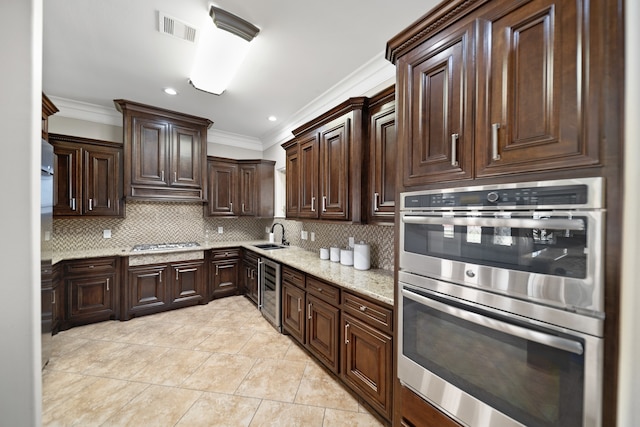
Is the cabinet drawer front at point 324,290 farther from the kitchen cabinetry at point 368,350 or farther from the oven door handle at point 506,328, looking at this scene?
the oven door handle at point 506,328

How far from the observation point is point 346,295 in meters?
2.00

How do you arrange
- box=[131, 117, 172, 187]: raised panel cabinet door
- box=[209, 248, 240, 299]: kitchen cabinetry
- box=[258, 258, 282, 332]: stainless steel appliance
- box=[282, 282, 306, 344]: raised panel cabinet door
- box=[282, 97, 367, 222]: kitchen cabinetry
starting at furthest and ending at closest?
box=[209, 248, 240, 299]: kitchen cabinetry < box=[131, 117, 172, 187]: raised panel cabinet door < box=[258, 258, 282, 332]: stainless steel appliance < box=[282, 282, 306, 344]: raised panel cabinet door < box=[282, 97, 367, 222]: kitchen cabinetry

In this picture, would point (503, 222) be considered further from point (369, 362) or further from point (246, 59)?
point (246, 59)

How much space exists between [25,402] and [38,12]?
88 cm

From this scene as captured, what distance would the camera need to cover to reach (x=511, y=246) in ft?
3.25

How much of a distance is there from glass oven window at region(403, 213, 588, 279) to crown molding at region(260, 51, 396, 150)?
5.84ft

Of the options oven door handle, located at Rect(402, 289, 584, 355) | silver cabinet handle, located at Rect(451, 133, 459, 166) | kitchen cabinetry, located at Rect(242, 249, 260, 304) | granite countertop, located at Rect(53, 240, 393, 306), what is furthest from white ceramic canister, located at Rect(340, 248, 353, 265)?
silver cabinet handle, located at Rect(451, 133, 459, 166)

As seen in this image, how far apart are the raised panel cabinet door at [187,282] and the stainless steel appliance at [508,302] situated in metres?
3.45

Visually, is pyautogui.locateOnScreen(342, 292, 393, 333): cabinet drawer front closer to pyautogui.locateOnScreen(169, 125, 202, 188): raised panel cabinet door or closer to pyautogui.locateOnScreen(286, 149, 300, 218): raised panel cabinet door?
pyautogui.locateOnScreen(286, 149, 300, 218): raised panel cabinet door

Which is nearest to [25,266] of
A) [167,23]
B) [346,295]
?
[346,295]

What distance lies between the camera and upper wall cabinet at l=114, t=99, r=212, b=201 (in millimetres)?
3395

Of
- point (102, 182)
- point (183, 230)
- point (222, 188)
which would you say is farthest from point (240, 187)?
point (102, 182)

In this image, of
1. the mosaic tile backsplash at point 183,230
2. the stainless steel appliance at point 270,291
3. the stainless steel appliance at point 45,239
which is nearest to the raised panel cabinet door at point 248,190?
the mosaic tile backsplash at point 183,230

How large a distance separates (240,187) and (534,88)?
4.30 m
